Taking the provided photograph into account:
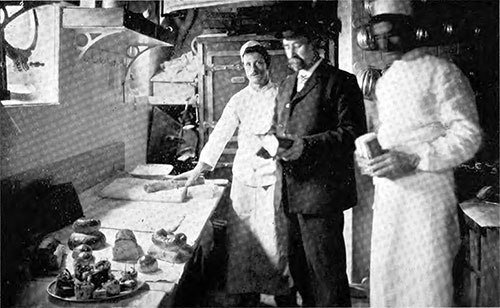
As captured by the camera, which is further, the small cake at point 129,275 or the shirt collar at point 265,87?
the shirt collar at point 265,87

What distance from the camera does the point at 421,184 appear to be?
139cm

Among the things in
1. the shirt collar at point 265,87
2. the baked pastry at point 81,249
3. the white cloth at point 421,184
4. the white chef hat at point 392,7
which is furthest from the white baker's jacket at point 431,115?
the baked pastry at point 81,249

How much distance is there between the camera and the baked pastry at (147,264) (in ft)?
4.31

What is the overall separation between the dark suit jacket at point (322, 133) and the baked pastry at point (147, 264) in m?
0.45

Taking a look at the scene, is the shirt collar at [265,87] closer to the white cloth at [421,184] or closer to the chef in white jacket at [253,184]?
the chef in white jacket at [253,184]

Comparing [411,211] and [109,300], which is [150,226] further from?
[411,211]

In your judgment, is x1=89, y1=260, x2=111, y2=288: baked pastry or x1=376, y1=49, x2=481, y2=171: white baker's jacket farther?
x1=376, y1=49, x2=481, y2=171: white baker's jacket

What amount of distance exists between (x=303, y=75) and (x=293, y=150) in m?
0.23

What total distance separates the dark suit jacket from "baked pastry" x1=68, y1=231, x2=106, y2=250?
58cm

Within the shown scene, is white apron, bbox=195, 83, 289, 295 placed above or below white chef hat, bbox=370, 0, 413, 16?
below

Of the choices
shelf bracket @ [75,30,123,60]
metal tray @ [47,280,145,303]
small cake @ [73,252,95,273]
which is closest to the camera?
metal tray @ [47,280,145,303]

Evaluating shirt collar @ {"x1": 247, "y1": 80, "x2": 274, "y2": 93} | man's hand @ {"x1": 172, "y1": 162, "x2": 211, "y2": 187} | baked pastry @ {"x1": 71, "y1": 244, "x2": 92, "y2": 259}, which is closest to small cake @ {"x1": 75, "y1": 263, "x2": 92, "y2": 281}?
baked pastry @ {"x1": 71, "y1": 244, "x2": 92, "y2": 259}

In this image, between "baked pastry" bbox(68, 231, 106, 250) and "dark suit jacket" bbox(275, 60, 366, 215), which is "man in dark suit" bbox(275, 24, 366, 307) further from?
"baked pastry" bbox(68, 231, 106, 250)

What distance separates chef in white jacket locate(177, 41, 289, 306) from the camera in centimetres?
156
